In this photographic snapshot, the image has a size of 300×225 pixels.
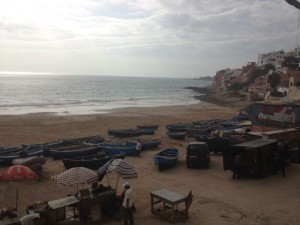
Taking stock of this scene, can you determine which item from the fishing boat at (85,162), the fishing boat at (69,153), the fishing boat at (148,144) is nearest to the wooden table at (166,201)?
the fishing boat at (85,162)

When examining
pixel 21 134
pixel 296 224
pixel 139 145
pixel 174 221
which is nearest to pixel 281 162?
pixel 296 224

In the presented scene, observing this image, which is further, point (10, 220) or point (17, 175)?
point (17, 175)

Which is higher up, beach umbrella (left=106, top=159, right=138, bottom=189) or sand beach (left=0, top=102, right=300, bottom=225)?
beach umbrella (left=106, top=159, right=138, bottom=189)

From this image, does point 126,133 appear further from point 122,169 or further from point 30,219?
point 30,219

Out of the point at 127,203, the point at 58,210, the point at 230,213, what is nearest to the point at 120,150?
the point at 230,213

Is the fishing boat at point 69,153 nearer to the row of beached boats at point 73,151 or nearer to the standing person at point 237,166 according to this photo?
the row of beached boats at point 73,151

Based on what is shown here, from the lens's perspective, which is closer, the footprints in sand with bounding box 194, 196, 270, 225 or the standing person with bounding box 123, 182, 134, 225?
the standing person with bounding box 123, 182, 134, 225

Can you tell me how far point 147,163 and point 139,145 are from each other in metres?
2.33

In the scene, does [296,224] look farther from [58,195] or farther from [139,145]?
[139,145]

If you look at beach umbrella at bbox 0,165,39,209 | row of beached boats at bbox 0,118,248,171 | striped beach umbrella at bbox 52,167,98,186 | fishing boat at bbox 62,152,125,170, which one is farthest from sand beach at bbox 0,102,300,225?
beach umbrella at bbox 0,165,39,209

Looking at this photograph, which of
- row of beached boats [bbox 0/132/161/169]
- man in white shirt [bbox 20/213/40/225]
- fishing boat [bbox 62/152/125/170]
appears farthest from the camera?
row of beached boats [bbox 0/132/161/169]

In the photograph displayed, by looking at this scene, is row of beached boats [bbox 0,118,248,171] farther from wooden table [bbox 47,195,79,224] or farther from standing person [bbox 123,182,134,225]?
standing person [bbox 123,182,134,225]

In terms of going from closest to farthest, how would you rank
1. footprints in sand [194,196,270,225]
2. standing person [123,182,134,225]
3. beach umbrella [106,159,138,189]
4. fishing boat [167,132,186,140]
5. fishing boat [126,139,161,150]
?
standing person [123,182,134,225], footprints in sand [194,196,270,225], beach umbrella [106,159,138,189], fishing boat [126,139,161,150], fishing boat [167,132,186,140]

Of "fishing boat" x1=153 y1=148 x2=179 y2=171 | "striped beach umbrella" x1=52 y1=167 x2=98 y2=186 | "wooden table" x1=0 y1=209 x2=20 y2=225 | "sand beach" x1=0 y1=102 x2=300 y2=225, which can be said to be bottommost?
"sand beach" x1=0 y1=102 x2=300 y2=225
